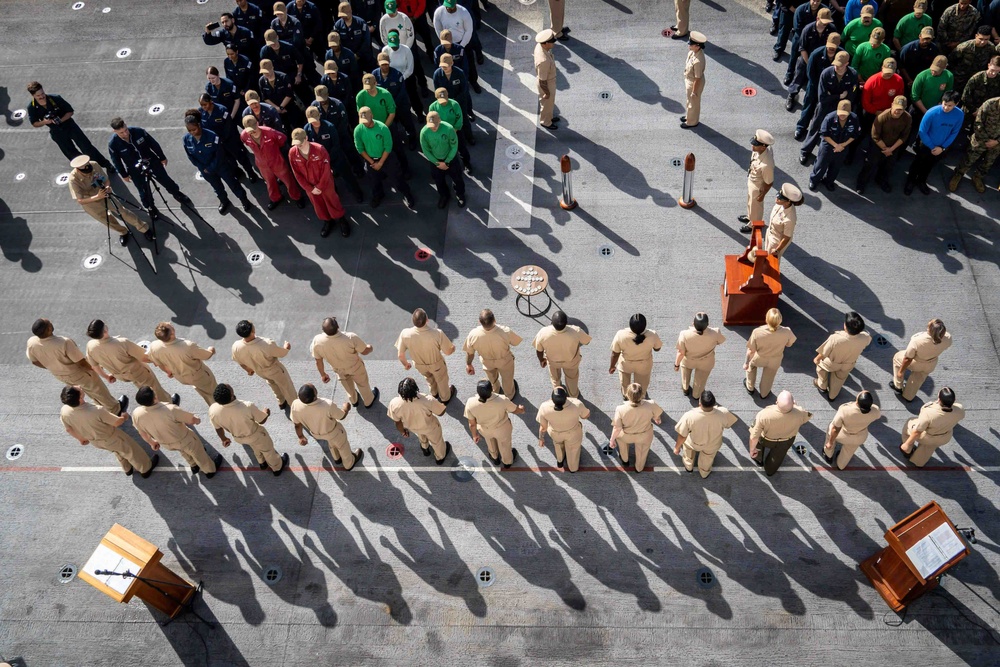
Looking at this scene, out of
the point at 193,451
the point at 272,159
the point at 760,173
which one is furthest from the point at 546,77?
the point at 193,451

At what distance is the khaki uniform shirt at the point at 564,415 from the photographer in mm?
8539

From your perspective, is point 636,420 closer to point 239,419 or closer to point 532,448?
point 532,448

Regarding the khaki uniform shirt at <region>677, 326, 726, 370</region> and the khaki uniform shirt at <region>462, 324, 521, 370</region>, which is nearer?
the khaki uniform shirt at <region>677, 326, 726, 370</region>

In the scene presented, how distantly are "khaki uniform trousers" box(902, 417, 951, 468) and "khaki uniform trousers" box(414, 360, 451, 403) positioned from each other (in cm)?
554

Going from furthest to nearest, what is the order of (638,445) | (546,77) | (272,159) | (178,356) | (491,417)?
(546,77) < (272,159) < (178,356) < (638,445) < (491,417)

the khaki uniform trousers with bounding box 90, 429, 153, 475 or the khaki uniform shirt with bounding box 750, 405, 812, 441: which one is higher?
the khaki uniform shirt with bounding box 750, 405, 812, 441

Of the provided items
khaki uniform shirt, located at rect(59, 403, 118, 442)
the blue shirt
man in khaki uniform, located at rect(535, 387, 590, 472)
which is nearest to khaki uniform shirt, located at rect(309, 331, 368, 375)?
man in khaki uniform, located at rect(535, 387, 590, 472)

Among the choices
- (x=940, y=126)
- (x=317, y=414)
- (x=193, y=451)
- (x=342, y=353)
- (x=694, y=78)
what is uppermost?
(x=940, y=126)

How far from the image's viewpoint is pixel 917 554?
303 inches

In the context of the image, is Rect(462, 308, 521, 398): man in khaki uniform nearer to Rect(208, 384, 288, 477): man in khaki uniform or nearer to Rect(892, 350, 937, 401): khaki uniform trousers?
Rect(208, 384, 288, 477): man in khaki uniform

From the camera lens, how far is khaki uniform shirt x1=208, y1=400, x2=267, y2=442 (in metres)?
8.83

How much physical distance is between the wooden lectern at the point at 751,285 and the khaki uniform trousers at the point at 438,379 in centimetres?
393

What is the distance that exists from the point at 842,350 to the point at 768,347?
850 mm

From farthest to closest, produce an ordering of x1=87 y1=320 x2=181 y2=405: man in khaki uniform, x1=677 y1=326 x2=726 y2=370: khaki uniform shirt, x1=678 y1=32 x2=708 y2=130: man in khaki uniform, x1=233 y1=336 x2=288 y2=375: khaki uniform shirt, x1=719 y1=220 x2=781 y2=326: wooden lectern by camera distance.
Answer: x1=678 y1=32 x2=708 y2=130: man in khaki uniform
x1=719 y1=220 x2=781 y2=326: wooden lectern
x1=87 y1=320 x2=181 y2=405: man in khaki uniform
x1=233 y1=336 x2=288 y2=375: khaki uniform shirt
x1=677 y1=326 x2=726 y2=370: khaki uniform shirt
